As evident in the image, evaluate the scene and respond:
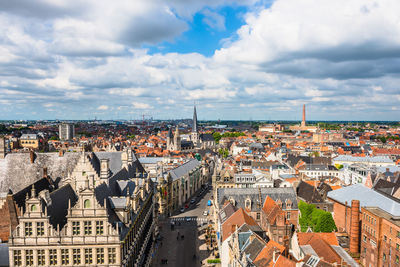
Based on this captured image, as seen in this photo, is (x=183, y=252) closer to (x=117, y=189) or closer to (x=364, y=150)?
(x=117, y=189)

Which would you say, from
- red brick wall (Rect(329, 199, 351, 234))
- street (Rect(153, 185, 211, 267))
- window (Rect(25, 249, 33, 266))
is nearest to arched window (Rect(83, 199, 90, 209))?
window (Rect(25, 249, 33, 266))

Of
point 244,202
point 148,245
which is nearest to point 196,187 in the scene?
point 244,202

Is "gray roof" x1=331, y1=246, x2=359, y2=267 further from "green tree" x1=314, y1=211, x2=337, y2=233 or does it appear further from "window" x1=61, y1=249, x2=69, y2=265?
"window" x1=61, y1=249, x2=69, y2=265

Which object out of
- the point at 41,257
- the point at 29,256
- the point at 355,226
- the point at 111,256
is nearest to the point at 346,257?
the point at 355,226

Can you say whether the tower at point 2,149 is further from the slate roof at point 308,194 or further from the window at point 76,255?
the slate roof at point 308,194

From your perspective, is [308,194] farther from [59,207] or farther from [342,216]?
[59,207]

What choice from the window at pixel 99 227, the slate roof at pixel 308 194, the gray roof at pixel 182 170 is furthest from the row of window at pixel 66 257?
the gray roof at pixel 182 170
